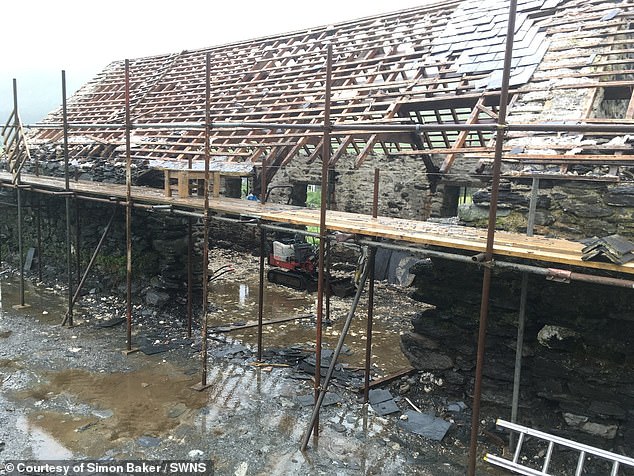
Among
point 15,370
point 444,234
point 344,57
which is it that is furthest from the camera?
point 344,57

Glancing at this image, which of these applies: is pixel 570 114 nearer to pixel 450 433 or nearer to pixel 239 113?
pixel 450 433

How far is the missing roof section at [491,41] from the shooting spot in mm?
7627

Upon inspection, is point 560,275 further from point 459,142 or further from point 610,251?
point 459,142

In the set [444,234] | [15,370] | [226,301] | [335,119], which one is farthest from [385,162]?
[15,370]

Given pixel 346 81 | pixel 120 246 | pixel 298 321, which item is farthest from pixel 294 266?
pixel 346 81

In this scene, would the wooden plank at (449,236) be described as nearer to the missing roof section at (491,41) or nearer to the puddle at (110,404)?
the puddle at (110,404)

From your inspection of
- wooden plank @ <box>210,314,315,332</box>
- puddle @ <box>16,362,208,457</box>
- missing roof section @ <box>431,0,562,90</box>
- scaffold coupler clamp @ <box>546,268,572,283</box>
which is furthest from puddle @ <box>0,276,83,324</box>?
missing roof section @ <box>431,0,562,90</box>

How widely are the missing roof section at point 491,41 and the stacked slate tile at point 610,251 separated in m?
4.21

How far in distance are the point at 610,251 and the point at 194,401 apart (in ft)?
16.5

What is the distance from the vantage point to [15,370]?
6895mm

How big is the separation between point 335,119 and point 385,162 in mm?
4345

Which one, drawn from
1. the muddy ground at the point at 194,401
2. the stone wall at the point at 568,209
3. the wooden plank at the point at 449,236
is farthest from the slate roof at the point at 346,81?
the muddy ground at the point at 194,401

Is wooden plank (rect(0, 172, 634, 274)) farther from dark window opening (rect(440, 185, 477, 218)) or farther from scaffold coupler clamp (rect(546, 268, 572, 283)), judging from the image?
dark window opening (rect(440, 185, 477, 218))

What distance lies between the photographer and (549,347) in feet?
16.8
